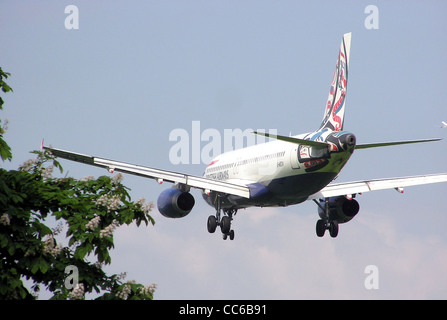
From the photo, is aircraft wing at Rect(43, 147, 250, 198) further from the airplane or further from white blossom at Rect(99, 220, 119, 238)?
white blossom at Rect(99, 220, 119, 238)

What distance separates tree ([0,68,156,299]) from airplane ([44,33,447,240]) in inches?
398

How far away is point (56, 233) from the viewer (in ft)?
90.9

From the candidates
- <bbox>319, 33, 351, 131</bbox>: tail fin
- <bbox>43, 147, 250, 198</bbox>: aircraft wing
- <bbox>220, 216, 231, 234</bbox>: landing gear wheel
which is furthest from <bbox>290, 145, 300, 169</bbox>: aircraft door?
<bbox>220, 216, 231, 234</bbox>: landing gear wheel

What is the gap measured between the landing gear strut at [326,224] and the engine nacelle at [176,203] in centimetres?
760

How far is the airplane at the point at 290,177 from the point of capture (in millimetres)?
41000

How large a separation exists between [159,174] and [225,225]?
6.05m

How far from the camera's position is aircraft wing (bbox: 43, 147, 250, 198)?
1608 inches

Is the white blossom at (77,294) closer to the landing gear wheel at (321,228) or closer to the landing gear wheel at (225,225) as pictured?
the landing gear wheel at (225,225)

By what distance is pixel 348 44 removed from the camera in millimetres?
45562
